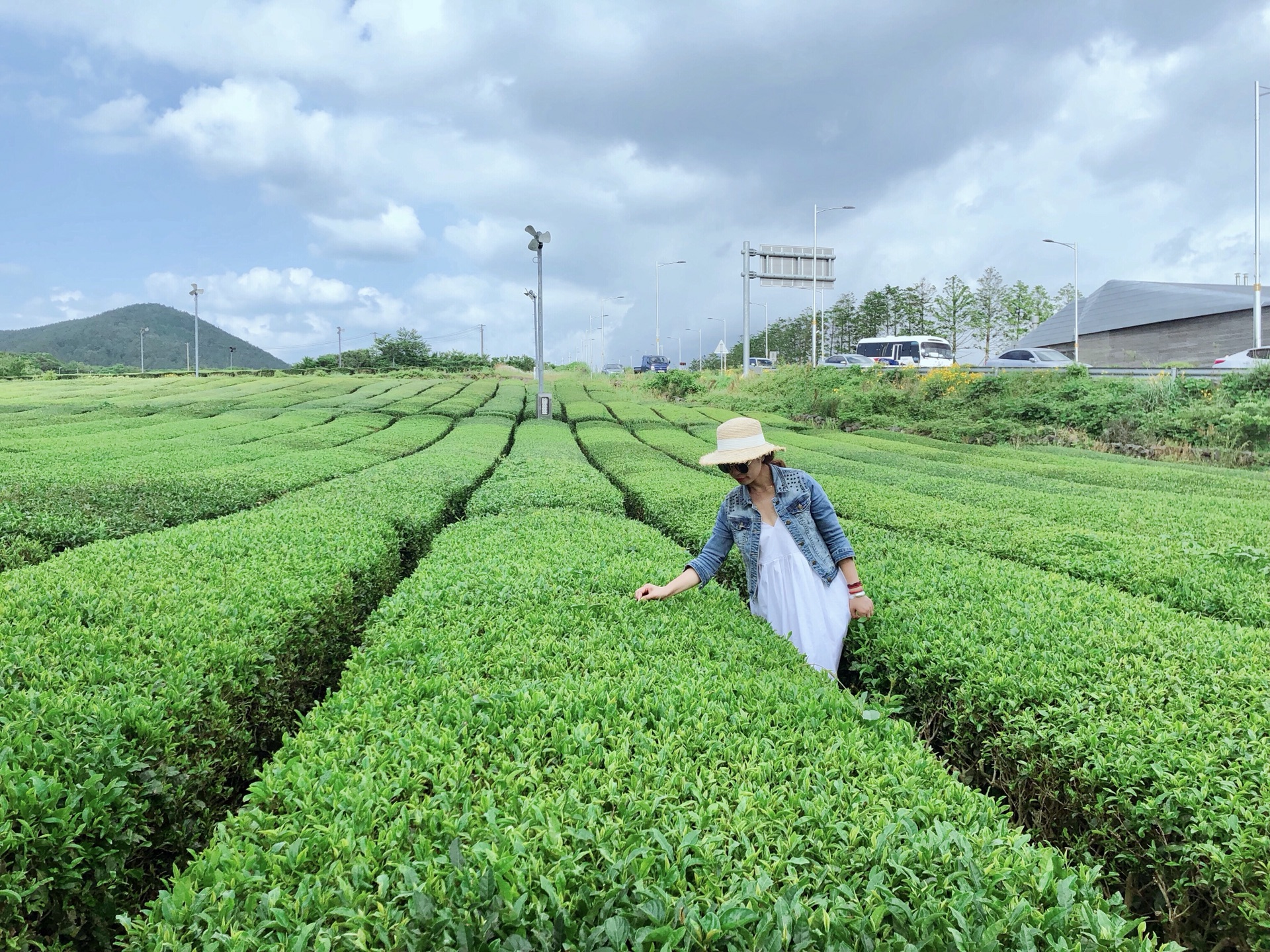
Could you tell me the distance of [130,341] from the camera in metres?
135

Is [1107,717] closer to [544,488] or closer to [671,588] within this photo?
[671,588]

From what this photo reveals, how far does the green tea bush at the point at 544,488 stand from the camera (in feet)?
26.6

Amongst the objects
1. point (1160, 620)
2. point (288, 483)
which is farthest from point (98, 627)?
point (288, 483)

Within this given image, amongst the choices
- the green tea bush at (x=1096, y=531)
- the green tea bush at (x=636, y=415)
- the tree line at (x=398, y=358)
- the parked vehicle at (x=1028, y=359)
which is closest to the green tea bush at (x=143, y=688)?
the green tea bush at (x=1096, y=531)

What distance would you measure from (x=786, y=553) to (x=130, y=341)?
6657 inches

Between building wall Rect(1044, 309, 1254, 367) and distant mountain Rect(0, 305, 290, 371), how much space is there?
11554 cm

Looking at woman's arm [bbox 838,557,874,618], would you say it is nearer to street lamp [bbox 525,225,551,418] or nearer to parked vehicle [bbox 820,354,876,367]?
street lamp [bbox 525,225,551,418]

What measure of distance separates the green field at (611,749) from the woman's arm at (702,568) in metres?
0.15

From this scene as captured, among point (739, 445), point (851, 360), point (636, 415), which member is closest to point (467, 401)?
point (636, 415)

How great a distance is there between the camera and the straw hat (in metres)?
3.79

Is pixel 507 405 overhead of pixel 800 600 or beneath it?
overhead

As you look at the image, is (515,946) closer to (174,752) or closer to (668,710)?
(668,710)

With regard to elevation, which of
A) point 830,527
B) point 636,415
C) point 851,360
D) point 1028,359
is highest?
point 851,360

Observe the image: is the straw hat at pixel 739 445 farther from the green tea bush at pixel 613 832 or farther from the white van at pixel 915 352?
the white van at pixel 915 352
